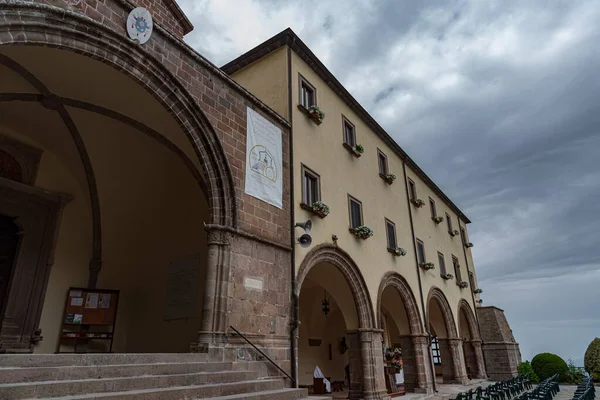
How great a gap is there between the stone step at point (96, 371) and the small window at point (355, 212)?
22.3 feet

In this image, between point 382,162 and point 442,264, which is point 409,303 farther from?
point 442,264

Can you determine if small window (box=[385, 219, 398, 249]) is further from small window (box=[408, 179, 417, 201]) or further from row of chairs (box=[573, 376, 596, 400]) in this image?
row of chairs (box=[573, 376, 596, 400])

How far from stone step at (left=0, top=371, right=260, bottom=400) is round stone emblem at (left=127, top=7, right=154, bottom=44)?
16.6ft

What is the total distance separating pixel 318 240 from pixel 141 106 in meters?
5.01

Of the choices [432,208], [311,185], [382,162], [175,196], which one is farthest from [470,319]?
[175,196]

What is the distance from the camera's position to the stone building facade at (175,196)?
22.9 ft

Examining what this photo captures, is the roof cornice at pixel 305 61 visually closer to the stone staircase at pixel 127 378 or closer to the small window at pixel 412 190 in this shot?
the small window at pixel 412 190

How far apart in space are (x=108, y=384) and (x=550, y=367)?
978 inches

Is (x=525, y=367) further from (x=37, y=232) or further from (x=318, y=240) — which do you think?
(x=37, y=232)

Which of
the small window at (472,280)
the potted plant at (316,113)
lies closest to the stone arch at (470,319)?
the small window at (472,280)

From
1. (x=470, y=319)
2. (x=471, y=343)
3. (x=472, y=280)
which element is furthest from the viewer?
(x=472, y=280)

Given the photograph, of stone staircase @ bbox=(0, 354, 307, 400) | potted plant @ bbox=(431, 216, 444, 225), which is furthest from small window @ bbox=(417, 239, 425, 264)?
stone staircase @ bbox=(0, 354, 307, 400)

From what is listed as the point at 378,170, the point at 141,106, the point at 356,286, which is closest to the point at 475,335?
the point at 378,170

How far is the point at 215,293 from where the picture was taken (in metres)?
6.85
